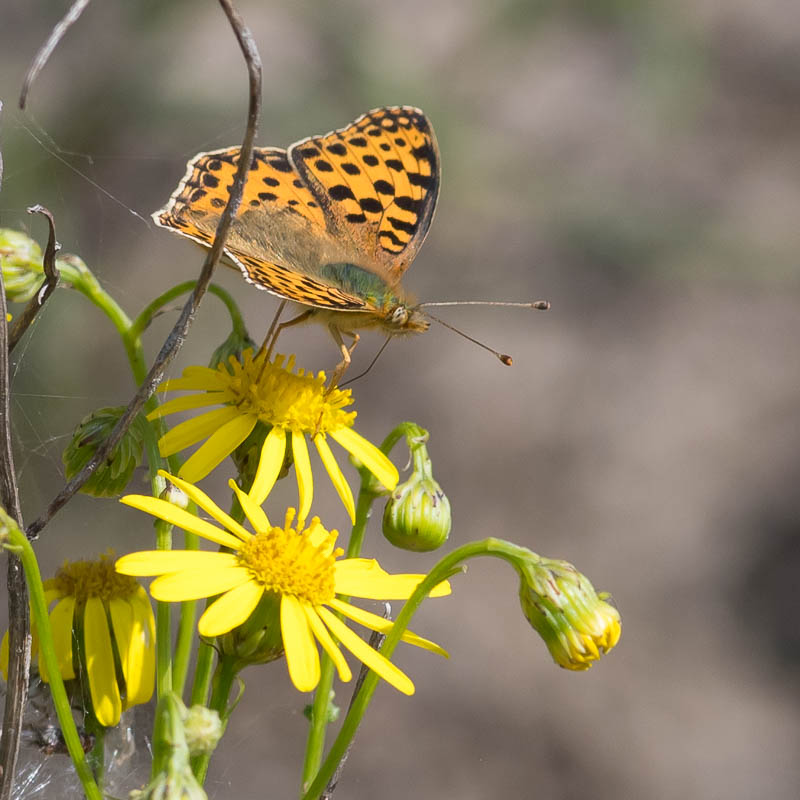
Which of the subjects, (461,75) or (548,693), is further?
(461,75)

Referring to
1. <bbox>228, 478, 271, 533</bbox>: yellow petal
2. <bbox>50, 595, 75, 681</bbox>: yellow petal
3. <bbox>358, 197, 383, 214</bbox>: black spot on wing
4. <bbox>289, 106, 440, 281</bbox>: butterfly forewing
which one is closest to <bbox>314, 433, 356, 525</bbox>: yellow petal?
<bbox>228, 478, 271, 533</bbox>: yellow petal

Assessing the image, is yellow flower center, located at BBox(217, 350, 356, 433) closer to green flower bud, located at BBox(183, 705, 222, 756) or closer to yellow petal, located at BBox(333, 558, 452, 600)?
yellow petal, located at BBox(333, 558, 452, 600)

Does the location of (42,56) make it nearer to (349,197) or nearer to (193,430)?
(193,430)

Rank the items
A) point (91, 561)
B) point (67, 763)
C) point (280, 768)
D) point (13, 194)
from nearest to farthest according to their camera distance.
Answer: point (91, 561) → point (67, 763) → point (13, 194) → point (280, 768)

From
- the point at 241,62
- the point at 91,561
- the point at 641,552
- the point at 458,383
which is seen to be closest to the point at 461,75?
the point at 241,62

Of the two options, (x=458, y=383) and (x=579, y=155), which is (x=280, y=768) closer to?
(x=458, y=383)

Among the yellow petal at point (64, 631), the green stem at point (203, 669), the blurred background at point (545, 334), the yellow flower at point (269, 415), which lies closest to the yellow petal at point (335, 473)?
the yellow flower at point (269, 415)

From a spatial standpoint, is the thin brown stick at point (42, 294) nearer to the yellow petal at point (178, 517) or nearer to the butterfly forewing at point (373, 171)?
the yellow petal at point (178, 517)
